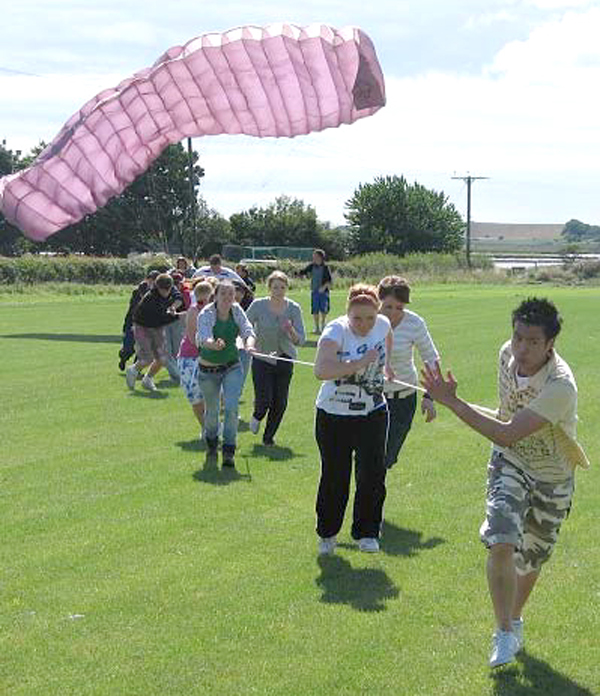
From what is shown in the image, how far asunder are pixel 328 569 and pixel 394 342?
1.91 metres

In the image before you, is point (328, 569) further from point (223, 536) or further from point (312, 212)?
point (312, 212)

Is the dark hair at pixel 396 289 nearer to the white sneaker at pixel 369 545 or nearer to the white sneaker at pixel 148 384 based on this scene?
the white sneaker at pixel 369 545

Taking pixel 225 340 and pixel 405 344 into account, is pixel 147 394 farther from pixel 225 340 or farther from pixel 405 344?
pixel 405 344

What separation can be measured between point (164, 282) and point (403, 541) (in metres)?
8.27

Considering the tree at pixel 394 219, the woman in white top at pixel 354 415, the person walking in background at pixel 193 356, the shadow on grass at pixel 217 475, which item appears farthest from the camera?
the tree at pixel 394 219

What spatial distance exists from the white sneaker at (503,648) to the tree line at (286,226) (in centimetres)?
5860

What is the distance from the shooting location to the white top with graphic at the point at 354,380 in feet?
23.5

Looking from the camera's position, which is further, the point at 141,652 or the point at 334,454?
the point at 334,454

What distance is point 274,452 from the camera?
1104cm

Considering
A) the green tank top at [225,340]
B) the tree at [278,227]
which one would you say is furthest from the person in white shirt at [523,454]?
the tree at [278,227]

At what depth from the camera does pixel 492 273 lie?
75.8 m

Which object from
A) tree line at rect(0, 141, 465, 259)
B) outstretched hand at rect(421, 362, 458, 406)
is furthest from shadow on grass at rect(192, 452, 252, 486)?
tree line at rect(0, 141, 465, 259)

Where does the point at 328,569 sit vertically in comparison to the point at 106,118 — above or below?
below

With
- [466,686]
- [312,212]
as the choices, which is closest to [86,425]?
[466,686]
